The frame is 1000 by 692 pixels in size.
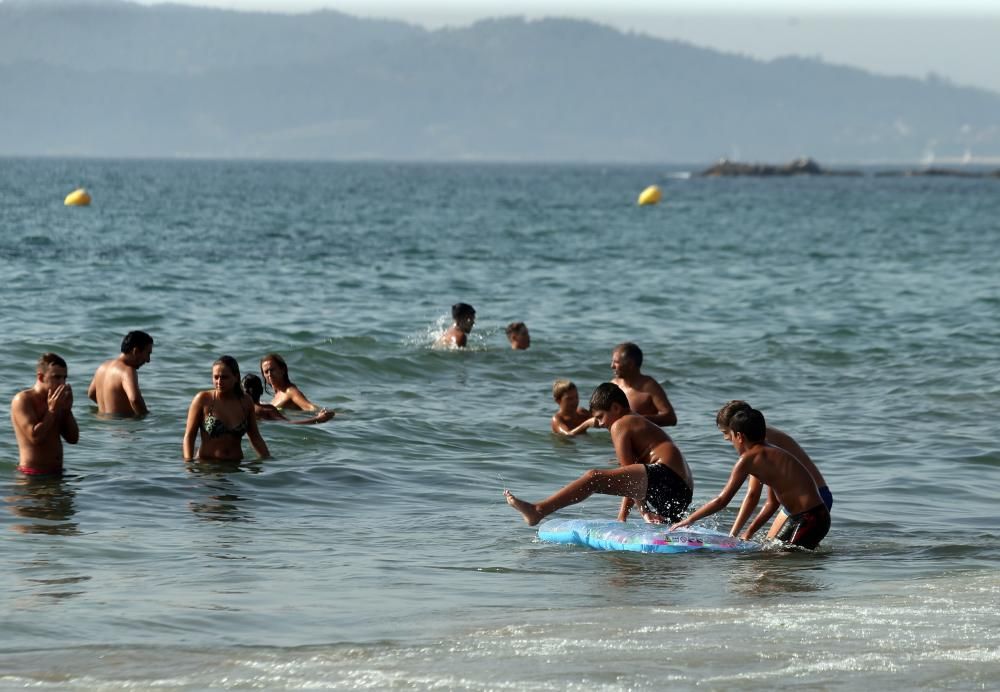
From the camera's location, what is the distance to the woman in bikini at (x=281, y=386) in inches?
579

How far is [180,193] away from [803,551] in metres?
72.5

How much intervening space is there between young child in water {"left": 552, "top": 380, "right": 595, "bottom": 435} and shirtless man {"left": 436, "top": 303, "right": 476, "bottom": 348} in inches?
190

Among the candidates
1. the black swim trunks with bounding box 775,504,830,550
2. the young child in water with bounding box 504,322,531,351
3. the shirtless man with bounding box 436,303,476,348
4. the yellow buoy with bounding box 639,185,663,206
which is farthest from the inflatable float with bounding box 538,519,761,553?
the yellow buoy with bounding box 639,185,663,206

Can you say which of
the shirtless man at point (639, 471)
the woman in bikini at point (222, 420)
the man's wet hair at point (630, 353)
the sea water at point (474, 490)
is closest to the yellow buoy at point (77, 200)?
the sea water at point (474, 490)

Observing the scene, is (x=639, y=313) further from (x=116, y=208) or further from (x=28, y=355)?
(x=116, y=208)

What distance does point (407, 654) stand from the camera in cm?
743

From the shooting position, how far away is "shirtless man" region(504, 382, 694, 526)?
34.4 ft

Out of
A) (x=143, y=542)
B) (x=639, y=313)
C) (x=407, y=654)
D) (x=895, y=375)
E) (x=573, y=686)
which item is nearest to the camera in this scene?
(x=573, y=686)

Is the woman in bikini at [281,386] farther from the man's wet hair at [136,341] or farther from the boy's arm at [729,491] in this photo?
the boy's arm at [729,491]

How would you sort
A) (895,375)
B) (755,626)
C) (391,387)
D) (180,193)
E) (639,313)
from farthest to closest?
1. (180,193)
2. (639,313)
3. (895,375)
4. (391,387)
5. (755,626)

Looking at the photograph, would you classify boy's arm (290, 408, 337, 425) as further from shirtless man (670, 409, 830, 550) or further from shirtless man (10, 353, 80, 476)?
shirtless man (670, 409, 830, 550)

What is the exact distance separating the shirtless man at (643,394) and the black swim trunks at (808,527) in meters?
3.46

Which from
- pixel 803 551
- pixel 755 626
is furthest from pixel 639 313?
pixel 755 626

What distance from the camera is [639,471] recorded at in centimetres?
1055
